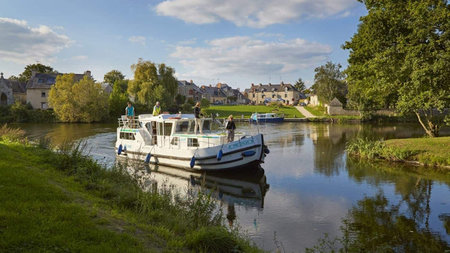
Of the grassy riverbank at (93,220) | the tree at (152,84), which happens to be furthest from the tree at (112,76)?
the grassy riverbank at (93,220)

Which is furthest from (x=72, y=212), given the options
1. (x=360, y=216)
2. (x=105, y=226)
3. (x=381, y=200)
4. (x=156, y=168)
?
(x=156, y=168)

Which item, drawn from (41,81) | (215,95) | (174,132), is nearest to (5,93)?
(41,81)

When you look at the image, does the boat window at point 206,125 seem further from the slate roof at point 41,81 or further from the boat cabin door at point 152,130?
the slate roof at point 41,81

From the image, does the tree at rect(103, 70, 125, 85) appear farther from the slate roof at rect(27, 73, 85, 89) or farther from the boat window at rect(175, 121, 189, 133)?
the boat window at rect(175, 121, 189, 133)

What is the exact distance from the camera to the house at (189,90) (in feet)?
340

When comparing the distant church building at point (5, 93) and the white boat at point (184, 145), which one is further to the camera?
the distant church building at point (5, 93)

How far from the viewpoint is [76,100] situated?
2100 inches

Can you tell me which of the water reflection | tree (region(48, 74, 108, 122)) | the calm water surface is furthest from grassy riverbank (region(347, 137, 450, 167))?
tree (region(48, 74, 108, 122))

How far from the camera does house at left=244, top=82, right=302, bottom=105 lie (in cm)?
11388

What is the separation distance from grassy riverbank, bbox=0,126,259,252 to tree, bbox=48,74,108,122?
46.6 m

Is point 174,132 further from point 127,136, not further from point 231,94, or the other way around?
point 231,94

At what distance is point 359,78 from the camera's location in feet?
78.9

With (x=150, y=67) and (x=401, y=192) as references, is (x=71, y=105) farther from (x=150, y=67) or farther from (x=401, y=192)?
(x=401, y=192)

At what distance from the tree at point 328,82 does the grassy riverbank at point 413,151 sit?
5113 centimetres
